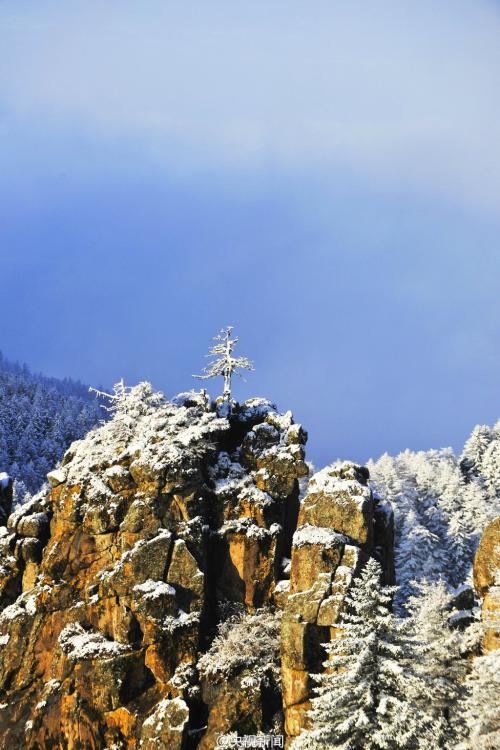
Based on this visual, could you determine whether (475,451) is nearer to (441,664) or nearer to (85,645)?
(441,664)

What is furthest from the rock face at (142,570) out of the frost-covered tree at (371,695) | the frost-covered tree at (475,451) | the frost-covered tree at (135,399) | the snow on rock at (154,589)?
the frost-covered tree at (475,451)

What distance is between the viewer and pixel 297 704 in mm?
36906

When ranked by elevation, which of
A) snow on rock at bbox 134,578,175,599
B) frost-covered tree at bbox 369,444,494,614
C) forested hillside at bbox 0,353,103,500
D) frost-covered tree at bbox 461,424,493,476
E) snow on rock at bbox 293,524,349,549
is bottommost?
snow on rock at bbox 134,578,175,599

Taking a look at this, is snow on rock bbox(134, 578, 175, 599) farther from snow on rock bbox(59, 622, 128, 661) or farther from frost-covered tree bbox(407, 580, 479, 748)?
frost-covered tree bbox(407, 580, 479, 748)

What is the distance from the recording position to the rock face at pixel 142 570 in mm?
38906

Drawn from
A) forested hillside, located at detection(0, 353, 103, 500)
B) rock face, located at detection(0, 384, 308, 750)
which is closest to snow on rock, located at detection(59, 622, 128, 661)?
rock face, located at detection(0, 384, 308, 750)

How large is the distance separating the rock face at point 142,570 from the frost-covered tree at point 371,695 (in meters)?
10.5

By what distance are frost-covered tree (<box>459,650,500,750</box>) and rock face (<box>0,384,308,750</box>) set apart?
631 inches

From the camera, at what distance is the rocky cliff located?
3819 cm

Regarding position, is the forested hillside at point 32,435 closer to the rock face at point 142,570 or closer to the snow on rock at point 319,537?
the rock face at point 142,570

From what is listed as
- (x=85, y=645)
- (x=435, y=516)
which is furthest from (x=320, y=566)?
(x=435, y=516)

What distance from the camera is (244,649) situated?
3950 centimetres

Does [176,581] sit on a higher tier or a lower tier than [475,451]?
lower

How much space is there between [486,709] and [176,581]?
22.4 metres
